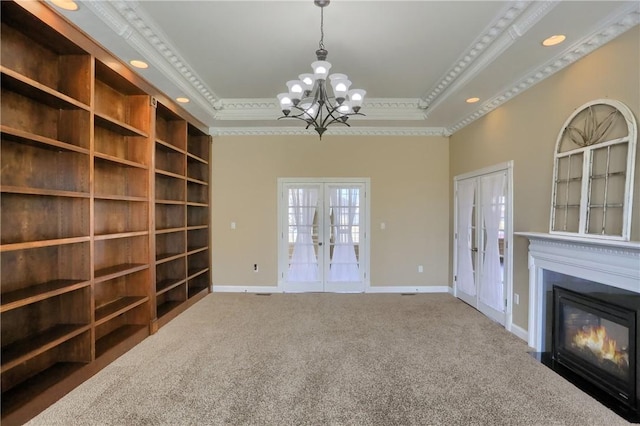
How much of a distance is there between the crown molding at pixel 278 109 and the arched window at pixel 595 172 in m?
2.15

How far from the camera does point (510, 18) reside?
244cm

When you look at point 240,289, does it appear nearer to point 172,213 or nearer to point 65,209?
point 172,213

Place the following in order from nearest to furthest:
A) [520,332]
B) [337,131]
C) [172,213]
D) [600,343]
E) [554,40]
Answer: [600,343]
[554,40]
[520,332]
[172,213]
[337,131]

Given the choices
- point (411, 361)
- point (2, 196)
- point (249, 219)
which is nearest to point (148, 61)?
point (2, 196)

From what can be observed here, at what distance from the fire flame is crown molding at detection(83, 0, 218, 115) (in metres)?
4.55


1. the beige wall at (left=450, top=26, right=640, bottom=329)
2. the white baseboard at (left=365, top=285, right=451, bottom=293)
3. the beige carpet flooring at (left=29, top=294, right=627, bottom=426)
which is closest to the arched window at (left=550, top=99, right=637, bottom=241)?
the beige wall at (left=450, top=26, right=640, bottom=329)

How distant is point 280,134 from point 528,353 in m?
4.57

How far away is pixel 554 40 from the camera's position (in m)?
2.51

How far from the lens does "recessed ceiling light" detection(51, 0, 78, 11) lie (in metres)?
2.13

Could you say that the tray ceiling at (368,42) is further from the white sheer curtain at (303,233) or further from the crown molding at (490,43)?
the white sheer curtain at (303,233)

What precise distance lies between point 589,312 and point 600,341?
221 millimetres

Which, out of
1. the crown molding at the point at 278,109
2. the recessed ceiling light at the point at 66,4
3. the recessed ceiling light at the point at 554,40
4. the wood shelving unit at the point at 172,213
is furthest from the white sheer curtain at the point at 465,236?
the recessed ceiling light at the point at 66,4

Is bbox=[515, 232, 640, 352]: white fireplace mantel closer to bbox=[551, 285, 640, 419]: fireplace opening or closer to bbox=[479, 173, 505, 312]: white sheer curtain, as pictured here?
bbox=[551, 285, 640, 419]: fireplace opening

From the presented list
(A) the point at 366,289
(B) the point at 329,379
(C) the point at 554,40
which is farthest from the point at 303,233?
(C) the point at 554,40
